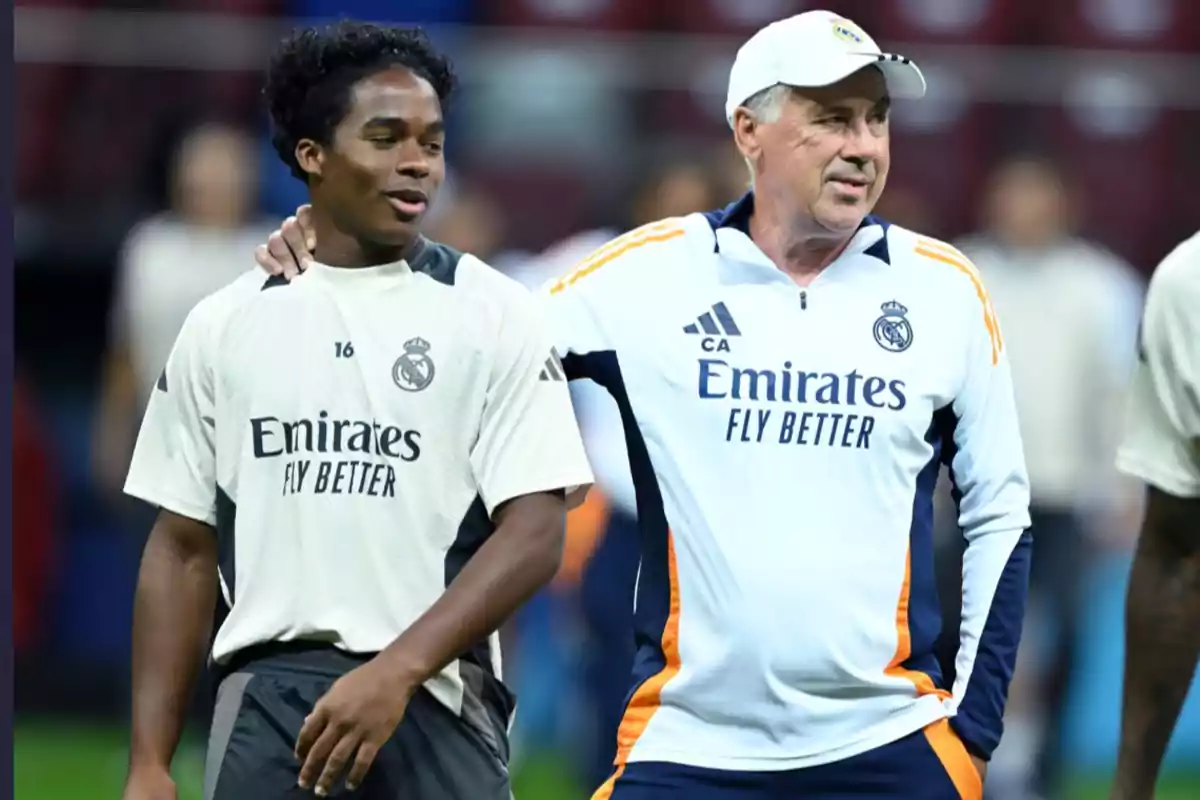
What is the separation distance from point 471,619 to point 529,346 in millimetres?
512

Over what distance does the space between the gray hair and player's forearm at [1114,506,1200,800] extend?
3.79ft

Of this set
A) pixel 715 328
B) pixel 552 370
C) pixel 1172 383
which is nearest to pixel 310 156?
pixel 552 370

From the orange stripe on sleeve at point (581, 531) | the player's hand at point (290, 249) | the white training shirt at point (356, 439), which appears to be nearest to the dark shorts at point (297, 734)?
the white training shirt at point (356, 439)

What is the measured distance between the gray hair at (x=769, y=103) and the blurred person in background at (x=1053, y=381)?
393cm

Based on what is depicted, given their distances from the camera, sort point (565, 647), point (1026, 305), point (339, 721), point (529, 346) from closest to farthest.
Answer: point (339, 721)
point (529, 346)
point (1026, 305)
point (565, 647)

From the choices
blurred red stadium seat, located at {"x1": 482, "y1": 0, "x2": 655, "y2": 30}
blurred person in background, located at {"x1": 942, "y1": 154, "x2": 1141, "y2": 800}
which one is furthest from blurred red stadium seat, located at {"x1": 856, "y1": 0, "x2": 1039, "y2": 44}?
blurred person in background, located at {"x1": 942, "y1": 154, "x2": 1141, "y2": 800}

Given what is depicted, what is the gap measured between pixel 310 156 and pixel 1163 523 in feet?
6.06

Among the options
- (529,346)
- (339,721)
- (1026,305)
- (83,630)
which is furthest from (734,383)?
(83,630)

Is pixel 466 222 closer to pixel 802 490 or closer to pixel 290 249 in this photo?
pixel 290 249

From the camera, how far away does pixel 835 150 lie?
4.48 metres

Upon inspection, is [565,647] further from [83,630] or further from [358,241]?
[358,241]

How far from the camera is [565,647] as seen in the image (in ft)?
33.3

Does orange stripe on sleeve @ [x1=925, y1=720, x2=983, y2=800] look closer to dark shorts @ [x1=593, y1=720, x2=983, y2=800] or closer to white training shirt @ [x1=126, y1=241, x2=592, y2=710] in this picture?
dark shorts @ [x1=593, y1=720, x2=983, y2=800]

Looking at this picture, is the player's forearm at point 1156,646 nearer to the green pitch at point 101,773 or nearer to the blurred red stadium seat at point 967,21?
the green pitch at point 101,773
